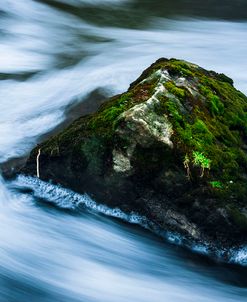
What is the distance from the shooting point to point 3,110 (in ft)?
29.4

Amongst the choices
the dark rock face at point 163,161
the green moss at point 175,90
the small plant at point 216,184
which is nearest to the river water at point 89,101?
the dark rock face at point 163,161

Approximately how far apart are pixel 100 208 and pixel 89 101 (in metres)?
3.34

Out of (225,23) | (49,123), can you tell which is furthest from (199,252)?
(225,23)

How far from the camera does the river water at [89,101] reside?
5191mm

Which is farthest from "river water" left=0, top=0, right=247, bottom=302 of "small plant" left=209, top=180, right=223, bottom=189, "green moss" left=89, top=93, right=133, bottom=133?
"green moss" left=89, top=93, right=133, bottom=133

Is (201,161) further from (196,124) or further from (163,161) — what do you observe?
(196,124)

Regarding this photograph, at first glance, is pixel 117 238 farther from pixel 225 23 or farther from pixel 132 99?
pixel 225 23

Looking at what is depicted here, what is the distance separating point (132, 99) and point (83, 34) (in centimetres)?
674

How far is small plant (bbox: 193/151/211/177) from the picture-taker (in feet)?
18.1

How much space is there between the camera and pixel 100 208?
19.5 ft

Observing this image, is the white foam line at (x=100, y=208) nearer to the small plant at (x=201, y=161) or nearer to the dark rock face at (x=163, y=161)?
the dark rock face at (x=163, y=161)

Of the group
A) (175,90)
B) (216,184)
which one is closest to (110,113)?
(175,90)

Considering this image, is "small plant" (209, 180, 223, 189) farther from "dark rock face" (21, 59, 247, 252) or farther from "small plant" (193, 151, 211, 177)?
"small plant" (193, 151, 211, 177)

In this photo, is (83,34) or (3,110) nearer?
(3,110)
